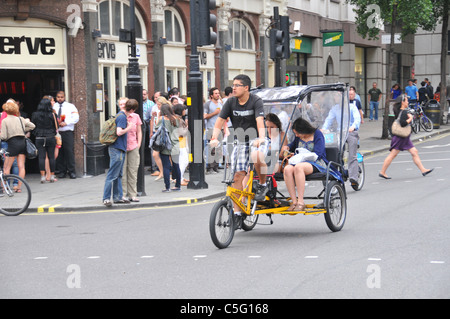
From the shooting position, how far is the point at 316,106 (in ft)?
42.4

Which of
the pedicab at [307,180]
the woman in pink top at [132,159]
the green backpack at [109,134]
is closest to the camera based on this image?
the pedicab at [307,180]

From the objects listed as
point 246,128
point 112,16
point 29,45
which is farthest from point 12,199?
point 112,16

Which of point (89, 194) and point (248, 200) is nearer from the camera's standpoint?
point (248, 200)

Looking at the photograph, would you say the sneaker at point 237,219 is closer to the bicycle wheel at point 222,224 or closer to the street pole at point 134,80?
the bicycle wheel at point 222,224

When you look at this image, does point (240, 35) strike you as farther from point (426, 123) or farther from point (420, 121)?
point (426, 123)

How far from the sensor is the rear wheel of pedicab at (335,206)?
32.1 feet

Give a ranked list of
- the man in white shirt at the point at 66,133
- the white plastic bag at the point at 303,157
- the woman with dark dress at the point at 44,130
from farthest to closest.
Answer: the man in white shirt at the point at 66,133, the woman with dark dress at the point at 44,130, the white plastic bag at the point at 303,157

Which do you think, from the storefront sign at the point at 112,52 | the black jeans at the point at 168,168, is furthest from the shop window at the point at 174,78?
the black jeans at the point at 168,168

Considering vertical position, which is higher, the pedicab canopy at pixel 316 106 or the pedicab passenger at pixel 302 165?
the pedicab canopy at pixel 316 106

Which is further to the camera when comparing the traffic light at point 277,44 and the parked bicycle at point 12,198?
the traffic light at point 277,44

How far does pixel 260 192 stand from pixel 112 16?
1138 cm

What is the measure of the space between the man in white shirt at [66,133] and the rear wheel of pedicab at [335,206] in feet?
29.4
